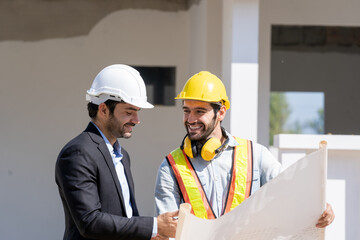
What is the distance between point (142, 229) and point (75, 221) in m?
0.30

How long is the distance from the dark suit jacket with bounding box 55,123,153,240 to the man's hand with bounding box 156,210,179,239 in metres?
0.05

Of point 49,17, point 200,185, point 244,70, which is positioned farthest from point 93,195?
point 49,17

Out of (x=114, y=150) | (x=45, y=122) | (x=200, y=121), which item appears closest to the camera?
(x=114, y=150)

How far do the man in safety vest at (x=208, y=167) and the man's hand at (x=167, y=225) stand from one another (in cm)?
45

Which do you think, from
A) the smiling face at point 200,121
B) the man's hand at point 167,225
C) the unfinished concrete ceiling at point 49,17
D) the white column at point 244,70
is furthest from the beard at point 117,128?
the unfinished concrete ceiling at point 49,17

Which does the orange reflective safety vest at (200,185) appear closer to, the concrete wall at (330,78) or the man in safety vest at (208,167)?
the man in safety vest at (208,167)

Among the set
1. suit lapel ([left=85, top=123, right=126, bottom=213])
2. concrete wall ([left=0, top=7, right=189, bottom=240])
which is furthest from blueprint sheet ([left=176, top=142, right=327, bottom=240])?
concrete wall ([left=0, top=7, right=189, bottom=240])

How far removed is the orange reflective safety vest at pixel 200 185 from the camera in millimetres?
3807

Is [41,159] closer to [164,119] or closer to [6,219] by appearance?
[6,219]

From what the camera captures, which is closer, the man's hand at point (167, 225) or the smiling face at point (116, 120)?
the man's hand at point (167, 225)

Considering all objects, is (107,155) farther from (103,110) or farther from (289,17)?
(289,17)

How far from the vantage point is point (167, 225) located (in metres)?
3.34

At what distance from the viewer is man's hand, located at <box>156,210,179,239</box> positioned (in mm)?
3326

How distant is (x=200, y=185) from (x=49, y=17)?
3.82 m
